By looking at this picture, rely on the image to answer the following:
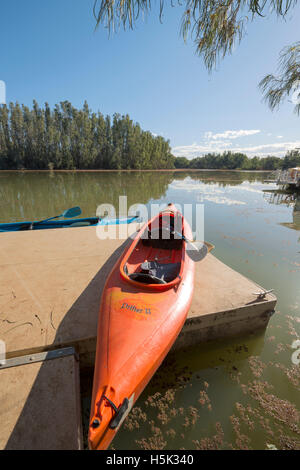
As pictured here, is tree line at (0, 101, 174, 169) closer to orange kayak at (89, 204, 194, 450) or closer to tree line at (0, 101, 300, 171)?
tree line at (0, 101, 300, 171)

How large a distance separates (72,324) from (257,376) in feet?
8.40

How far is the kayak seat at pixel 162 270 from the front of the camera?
3.35m

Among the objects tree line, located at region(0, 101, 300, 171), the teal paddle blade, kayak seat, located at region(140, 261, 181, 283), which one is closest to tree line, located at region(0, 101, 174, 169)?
tree line, located at region(0, 101, 300, 171)

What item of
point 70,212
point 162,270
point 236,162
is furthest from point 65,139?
point 236,162

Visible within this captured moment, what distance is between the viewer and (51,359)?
7.16 ft

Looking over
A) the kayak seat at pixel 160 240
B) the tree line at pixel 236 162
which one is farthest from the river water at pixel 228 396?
the tree line at pixel 236 162

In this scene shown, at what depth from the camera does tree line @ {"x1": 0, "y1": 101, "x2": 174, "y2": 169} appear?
135 ft

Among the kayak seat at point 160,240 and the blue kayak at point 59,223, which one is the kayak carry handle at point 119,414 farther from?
the blue kayak at point 59,223

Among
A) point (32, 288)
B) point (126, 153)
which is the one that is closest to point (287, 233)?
point (32, 288)

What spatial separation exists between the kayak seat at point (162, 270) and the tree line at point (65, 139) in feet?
149

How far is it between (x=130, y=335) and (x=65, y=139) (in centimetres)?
4947

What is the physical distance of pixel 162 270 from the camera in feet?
11.5

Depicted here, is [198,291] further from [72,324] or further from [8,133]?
[8,133]

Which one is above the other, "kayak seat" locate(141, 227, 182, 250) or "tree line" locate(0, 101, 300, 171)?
"tree line" locate(0, 101, 300, 171)
